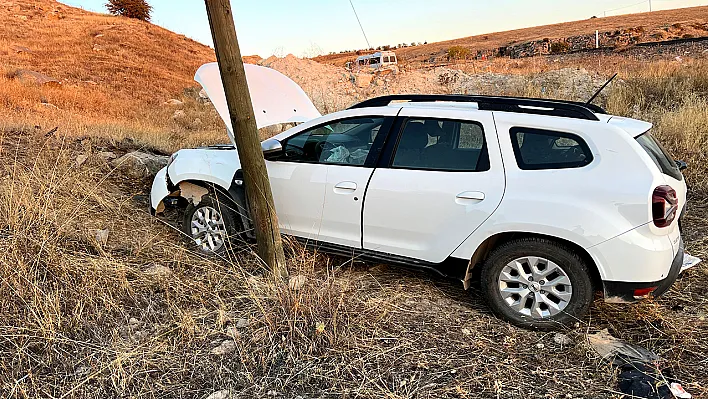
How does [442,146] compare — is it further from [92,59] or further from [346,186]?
[92,59]

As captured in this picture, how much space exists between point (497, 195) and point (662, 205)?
0.96 metres

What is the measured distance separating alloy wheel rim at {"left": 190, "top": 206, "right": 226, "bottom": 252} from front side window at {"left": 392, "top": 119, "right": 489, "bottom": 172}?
6.26ft

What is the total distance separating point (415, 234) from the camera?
11.9 ft

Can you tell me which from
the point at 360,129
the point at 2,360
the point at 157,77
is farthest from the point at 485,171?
the point at 157,77

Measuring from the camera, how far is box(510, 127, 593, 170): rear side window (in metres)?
3.10

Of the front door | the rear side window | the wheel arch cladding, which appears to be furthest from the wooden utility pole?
the rear side window

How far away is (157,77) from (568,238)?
24.1m

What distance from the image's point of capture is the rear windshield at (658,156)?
3.05 m

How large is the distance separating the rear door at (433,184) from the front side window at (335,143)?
31cm

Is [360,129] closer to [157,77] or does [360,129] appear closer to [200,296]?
[200,296]

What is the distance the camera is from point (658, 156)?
3.14 meters

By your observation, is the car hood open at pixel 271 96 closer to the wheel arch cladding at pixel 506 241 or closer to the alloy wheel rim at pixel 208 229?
the alloy wheel rim at pixel 208 229

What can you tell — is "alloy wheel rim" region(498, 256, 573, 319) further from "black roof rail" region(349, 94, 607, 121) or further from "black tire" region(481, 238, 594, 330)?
"black roof rail" region(349, 94, 607, 121)

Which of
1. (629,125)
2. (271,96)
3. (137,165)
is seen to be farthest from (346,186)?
(137,165)
